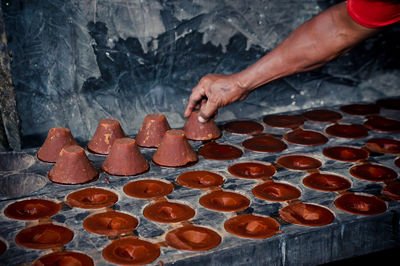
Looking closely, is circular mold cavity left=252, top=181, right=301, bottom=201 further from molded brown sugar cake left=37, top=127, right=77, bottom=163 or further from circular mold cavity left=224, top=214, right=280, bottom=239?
molded brown sugar cake left=37, top=127, right=77, bottom=163

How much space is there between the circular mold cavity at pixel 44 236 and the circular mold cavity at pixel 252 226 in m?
0.60

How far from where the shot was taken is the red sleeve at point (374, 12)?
6.62 ft

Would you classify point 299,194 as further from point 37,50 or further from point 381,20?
point 37,50

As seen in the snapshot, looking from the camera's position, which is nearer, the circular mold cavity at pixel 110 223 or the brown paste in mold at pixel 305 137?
the circular mold cavity at pixel 110 223

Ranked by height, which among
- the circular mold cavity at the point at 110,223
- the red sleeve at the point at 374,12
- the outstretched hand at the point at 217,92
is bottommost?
the circular mold cavity at the point at 110,223

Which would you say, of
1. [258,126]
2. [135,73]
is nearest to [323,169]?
[258,126]

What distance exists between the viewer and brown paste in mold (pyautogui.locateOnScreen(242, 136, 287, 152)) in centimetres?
271

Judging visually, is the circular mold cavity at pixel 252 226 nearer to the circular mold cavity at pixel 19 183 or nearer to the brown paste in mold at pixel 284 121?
the circular mold cavity at pixel 19 183

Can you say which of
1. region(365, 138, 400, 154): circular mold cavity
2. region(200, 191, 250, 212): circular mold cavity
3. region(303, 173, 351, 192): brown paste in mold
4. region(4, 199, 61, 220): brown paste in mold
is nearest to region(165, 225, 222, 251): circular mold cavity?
region(200, 191, 250, 212): circular mold cavity

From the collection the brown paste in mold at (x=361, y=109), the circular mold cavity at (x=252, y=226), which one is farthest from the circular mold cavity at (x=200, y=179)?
the brown paste in mold at (x=361, y=109)

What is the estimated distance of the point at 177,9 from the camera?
119 inches

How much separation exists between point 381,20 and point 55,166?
1.55 metres

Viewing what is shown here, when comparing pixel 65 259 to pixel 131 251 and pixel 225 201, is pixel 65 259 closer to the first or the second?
pixel 131 251

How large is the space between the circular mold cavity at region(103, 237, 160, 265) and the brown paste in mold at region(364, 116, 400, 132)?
1.79 metres
